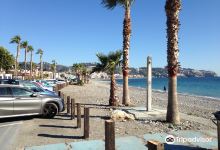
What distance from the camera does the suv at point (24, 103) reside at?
40.4ft

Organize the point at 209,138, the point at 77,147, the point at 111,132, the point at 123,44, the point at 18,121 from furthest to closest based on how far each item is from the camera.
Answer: the point at 123,44 < the point at 18,121 < the point at 209,138 < the point at 77,147 < the point at 111,132

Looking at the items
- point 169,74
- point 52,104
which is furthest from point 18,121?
point 169,74

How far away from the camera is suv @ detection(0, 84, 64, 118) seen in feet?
40.4

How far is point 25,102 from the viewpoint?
1281 cm

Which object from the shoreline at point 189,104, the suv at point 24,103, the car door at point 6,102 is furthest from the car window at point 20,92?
the shoreline at point 189,104

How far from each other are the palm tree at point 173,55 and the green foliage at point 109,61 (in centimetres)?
690

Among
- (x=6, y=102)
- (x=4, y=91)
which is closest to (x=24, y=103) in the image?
(x=6, y=102)

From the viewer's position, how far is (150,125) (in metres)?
11.7

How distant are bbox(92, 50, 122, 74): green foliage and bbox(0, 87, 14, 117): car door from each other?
7479 millimetres

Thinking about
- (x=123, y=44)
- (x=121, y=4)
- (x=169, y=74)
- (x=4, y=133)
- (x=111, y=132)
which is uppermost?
(x=121, y=4)

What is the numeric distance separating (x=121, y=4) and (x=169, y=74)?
877cm

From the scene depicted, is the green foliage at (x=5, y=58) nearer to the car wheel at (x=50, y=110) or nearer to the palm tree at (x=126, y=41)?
the palm tree at (x=126, y=41)

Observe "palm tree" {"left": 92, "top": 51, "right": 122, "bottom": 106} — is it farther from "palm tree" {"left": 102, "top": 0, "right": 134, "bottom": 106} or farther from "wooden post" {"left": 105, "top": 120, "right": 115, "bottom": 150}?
"wooden post" {"left": 105, "top": 120, "right": 115, "bottom": 150}

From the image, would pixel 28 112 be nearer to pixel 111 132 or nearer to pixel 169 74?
pixel 169 74
